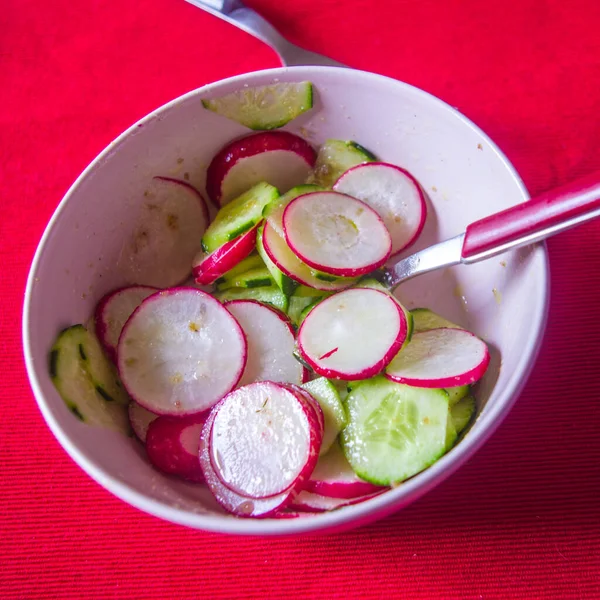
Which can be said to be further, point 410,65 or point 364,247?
point 410,65

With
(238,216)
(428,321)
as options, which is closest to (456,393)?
(428,321)

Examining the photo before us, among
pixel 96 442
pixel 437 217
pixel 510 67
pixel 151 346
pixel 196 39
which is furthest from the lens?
pixel 196 39

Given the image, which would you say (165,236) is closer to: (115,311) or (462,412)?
(115,311)

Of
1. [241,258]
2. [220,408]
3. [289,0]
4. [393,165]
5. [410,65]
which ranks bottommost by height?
[220,408]

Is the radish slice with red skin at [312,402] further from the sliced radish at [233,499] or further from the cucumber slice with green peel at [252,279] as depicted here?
the cucumber slice with green peel at [252,279]

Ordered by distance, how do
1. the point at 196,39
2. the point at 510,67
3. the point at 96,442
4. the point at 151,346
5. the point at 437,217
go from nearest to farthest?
the point at 96,442
the point at 151,346
the point at 437,217
the point at 510,67
the point at 196,39

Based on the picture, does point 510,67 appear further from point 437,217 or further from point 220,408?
point 220,408

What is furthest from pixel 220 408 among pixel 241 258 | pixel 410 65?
pixel 410 65
